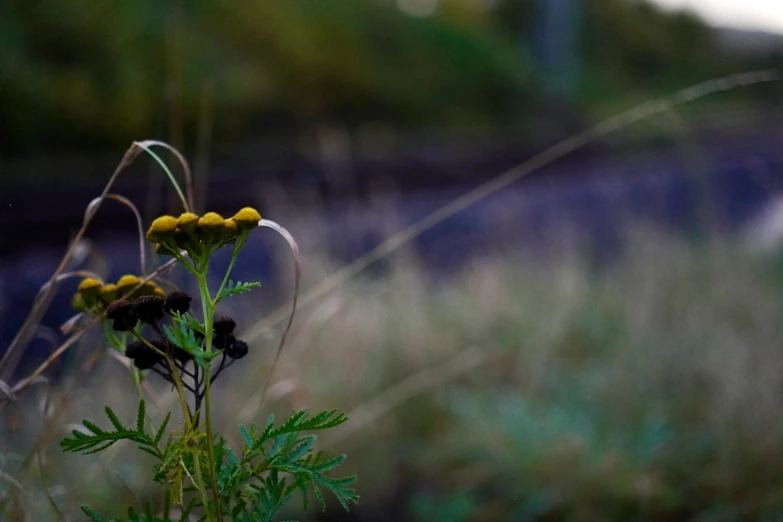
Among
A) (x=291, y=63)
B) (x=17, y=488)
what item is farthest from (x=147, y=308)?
(x=291, y=63)

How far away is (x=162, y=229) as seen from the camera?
0.78 metres

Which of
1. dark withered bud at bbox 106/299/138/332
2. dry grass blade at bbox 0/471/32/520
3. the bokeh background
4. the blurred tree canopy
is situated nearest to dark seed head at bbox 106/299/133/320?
dark withered bud at bbox 106/299/138/332

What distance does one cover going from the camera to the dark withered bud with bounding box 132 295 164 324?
33.4 inches

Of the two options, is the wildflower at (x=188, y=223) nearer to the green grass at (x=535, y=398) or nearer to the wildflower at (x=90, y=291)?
the wildflower at (x=90, y=291)

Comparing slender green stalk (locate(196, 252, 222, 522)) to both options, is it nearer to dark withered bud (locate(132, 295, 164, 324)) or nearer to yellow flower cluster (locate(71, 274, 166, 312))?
dark withered bud (locate(132, 295, 164, 324))

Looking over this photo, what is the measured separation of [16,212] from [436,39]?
1467 centimetres

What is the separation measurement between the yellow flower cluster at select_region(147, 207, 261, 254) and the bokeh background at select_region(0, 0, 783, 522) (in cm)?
47

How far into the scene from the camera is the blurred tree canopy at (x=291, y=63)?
9.51 metres

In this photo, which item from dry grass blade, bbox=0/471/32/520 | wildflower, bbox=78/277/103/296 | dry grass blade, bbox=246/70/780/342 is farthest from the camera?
dry grass blade, bbox=246/70/780/342

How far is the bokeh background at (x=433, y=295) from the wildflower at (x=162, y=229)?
18.7 inches

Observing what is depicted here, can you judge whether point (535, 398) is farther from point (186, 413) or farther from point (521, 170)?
point (186, 413)

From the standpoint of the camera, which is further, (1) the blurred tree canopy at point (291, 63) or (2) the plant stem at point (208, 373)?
(1) the blurred tree canopy at point (291, 63)

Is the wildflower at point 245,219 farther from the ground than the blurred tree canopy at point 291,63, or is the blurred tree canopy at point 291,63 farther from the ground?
the blurred tree canopy at point 291,63

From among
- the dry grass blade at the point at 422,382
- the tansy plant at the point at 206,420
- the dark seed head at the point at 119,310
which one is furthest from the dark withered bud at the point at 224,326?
the dry grass blade at the point at 422,382
